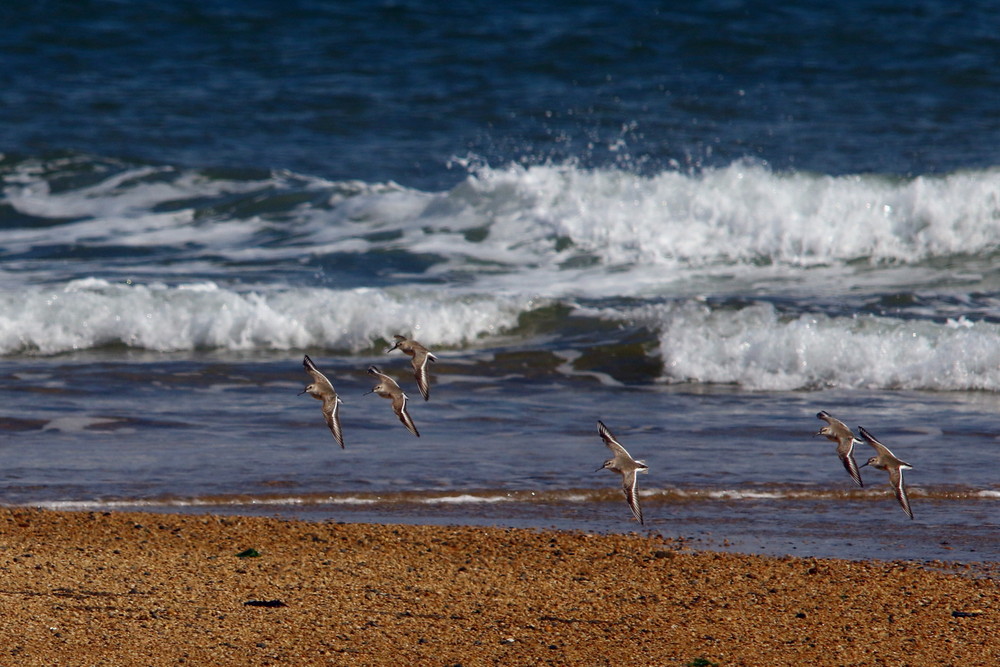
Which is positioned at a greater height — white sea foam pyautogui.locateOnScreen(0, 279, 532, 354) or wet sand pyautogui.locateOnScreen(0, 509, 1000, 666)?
white sea foam pyautogui.locateOnScreen(0, 279, 532, 354)

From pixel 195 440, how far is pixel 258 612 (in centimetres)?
289

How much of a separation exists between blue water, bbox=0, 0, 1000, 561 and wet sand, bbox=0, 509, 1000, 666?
0.44m

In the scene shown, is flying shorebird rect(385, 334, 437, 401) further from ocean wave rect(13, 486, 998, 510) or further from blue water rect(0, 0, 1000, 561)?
ocean wave rect(13, 486, 998, 510)

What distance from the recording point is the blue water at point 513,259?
23.1ft

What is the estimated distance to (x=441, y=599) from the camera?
515cm

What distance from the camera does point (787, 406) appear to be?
895cm

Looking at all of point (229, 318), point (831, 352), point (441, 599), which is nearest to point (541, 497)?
point (441, 599)

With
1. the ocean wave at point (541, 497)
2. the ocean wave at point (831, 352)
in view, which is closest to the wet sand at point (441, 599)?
the ocean wave at point (541, 497)

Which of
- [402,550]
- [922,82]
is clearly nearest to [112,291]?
[402,550]

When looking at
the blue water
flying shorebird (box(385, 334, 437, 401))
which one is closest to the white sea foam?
the blue water

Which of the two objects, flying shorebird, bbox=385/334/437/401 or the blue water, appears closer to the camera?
flying shorebird, bbox=385/334/437/401

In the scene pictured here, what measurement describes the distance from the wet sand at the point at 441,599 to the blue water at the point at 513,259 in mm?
438

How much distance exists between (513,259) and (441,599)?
8528mm

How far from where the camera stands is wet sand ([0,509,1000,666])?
15.1 feet
